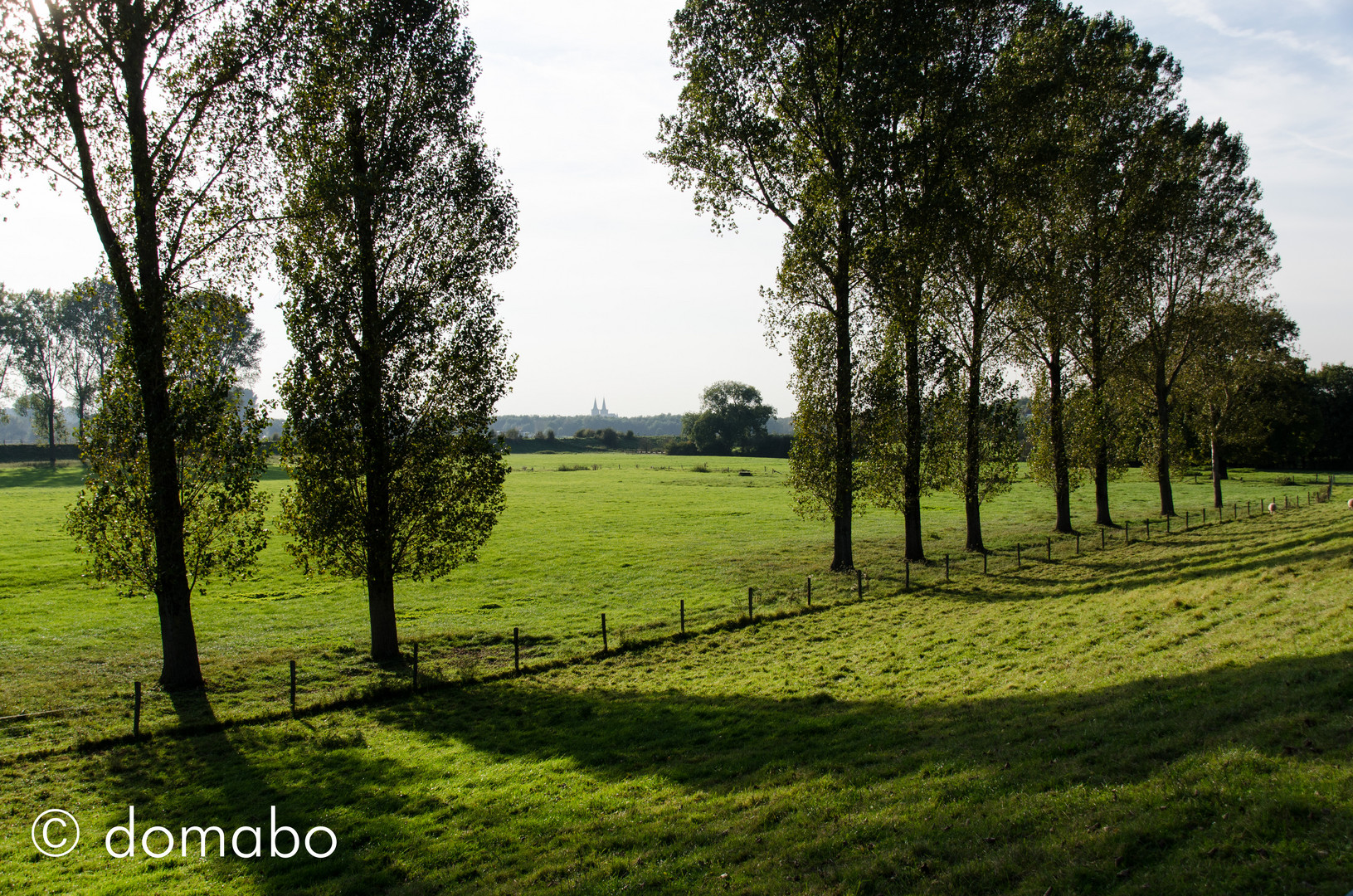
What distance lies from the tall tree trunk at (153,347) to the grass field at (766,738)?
12.6ft

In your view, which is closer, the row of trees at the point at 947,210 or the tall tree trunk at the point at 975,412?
the row of trees at the point at 947,210

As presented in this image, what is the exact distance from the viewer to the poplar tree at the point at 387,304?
20562 millimetres

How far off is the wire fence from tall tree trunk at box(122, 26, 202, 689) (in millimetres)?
3048

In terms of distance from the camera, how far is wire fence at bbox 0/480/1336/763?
16188mm

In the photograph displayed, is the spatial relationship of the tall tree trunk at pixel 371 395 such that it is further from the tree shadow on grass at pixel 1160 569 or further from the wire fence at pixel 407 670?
the tree shadow on grass at pixel 1160 569

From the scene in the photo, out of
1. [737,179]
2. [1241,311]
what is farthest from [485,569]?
[1241,311]

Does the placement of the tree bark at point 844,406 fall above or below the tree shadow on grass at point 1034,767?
above

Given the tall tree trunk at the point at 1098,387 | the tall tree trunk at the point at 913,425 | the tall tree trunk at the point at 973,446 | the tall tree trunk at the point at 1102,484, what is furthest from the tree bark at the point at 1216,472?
the tall tree trunk at the point at 913,425

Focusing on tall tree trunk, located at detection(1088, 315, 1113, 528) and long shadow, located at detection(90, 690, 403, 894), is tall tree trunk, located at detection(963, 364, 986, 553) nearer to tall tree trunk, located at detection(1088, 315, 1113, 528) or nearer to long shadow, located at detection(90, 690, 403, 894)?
tall tree trunk, located at detection(1088, 315, 1113, 528)

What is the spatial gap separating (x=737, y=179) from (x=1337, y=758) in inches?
1089

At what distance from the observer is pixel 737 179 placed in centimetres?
3055

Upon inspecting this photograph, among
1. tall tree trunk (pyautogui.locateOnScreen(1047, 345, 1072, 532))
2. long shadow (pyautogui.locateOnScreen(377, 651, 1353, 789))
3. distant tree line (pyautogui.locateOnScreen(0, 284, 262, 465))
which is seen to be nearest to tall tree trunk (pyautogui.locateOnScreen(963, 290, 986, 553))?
tall tree trunk (pyautogui.locateOnScreen(1047, 345, 1072, 532))

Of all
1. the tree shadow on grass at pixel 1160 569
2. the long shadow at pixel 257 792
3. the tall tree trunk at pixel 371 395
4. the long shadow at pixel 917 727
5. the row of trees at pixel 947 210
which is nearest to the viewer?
the long shadow at pixel 917 727

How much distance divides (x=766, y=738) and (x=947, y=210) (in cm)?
2458
